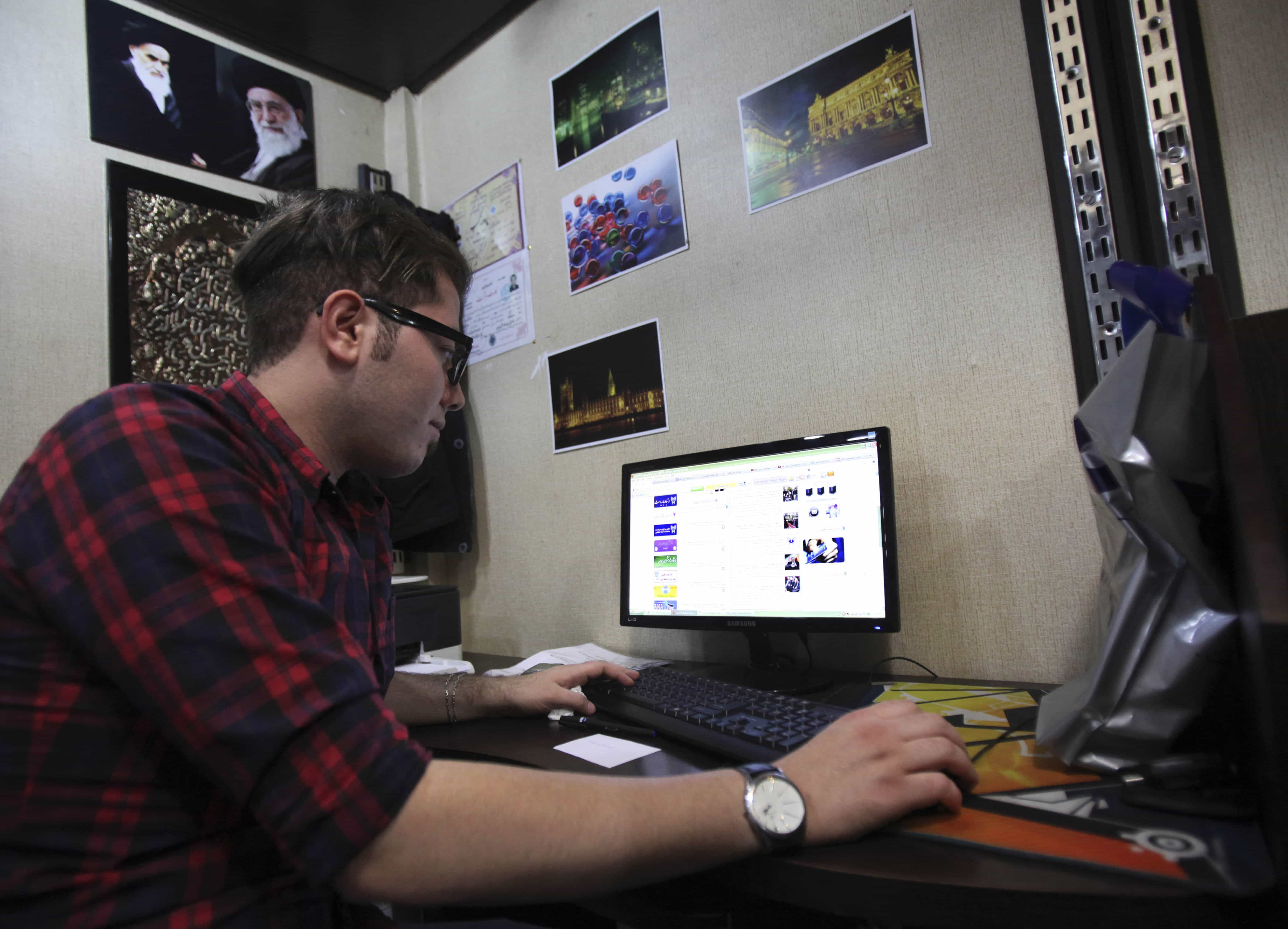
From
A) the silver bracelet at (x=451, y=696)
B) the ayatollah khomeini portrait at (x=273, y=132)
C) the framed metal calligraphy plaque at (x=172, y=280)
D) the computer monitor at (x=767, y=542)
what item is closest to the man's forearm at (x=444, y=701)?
the silver bracelet at (x=451, y=696)

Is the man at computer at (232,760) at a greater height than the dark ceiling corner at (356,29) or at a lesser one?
lesser

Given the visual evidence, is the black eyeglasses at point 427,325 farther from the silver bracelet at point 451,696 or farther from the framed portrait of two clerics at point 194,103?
the framed portrait of two clerics at point 194,103

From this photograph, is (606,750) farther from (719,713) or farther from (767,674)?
(767,674)

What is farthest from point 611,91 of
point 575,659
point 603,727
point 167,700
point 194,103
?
point 167,700

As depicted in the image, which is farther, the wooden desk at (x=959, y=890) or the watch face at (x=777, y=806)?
the watch face at (x=777, y=806)

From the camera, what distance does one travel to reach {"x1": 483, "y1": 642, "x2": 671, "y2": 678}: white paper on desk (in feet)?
4.47

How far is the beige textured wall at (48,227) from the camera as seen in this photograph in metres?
1.50

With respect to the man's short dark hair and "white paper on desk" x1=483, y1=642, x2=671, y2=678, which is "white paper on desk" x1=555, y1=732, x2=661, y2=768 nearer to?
"white paper on desk" x1=483, y1=642, x2=671, y2=678

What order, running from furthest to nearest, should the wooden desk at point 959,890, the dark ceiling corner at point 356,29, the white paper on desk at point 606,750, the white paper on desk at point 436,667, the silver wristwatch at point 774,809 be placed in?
the dark ceiling corner at point 356,29
the white paper on desk at point 436,667
the white paper on desk at point 606,750
the silver wristwatch at point 774,809
the wooden desk at point 959,890

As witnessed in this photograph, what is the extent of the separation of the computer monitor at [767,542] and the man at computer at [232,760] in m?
0.41

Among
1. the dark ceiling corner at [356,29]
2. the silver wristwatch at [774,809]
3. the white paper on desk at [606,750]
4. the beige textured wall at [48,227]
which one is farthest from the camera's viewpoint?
the dark ceiling corner at [356,29]

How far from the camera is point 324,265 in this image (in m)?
0.89

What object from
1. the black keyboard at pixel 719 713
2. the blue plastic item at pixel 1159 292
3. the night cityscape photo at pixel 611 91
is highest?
the night cityscape photo at pixel 611 91

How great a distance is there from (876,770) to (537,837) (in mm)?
282
